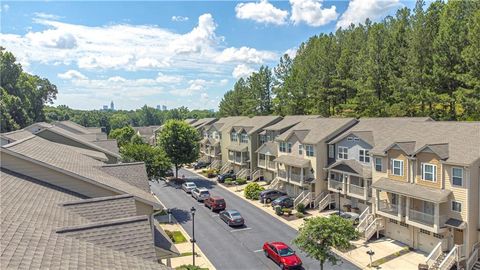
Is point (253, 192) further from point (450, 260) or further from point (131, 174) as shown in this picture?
point (450, 260)

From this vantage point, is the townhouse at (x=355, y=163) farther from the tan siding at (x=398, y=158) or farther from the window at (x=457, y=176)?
the window at (x=457, y=176)

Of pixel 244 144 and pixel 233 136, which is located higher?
pixel 233 136

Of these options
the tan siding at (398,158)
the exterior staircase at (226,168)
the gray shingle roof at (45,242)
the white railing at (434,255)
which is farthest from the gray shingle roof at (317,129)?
the gray shingle roof at (45,242)

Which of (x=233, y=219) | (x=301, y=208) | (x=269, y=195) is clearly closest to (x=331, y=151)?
(x=301, y=208)

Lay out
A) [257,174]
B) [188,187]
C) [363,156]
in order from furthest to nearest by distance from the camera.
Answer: [257,174]
[188,187]
[363,156]

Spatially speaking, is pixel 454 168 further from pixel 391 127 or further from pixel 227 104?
pixel 227 104

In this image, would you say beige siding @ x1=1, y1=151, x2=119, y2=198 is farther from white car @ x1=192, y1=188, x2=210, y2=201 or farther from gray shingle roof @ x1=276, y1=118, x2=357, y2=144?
gray shingle roof @ x1=276, y1=118, x2=357, y2=144
